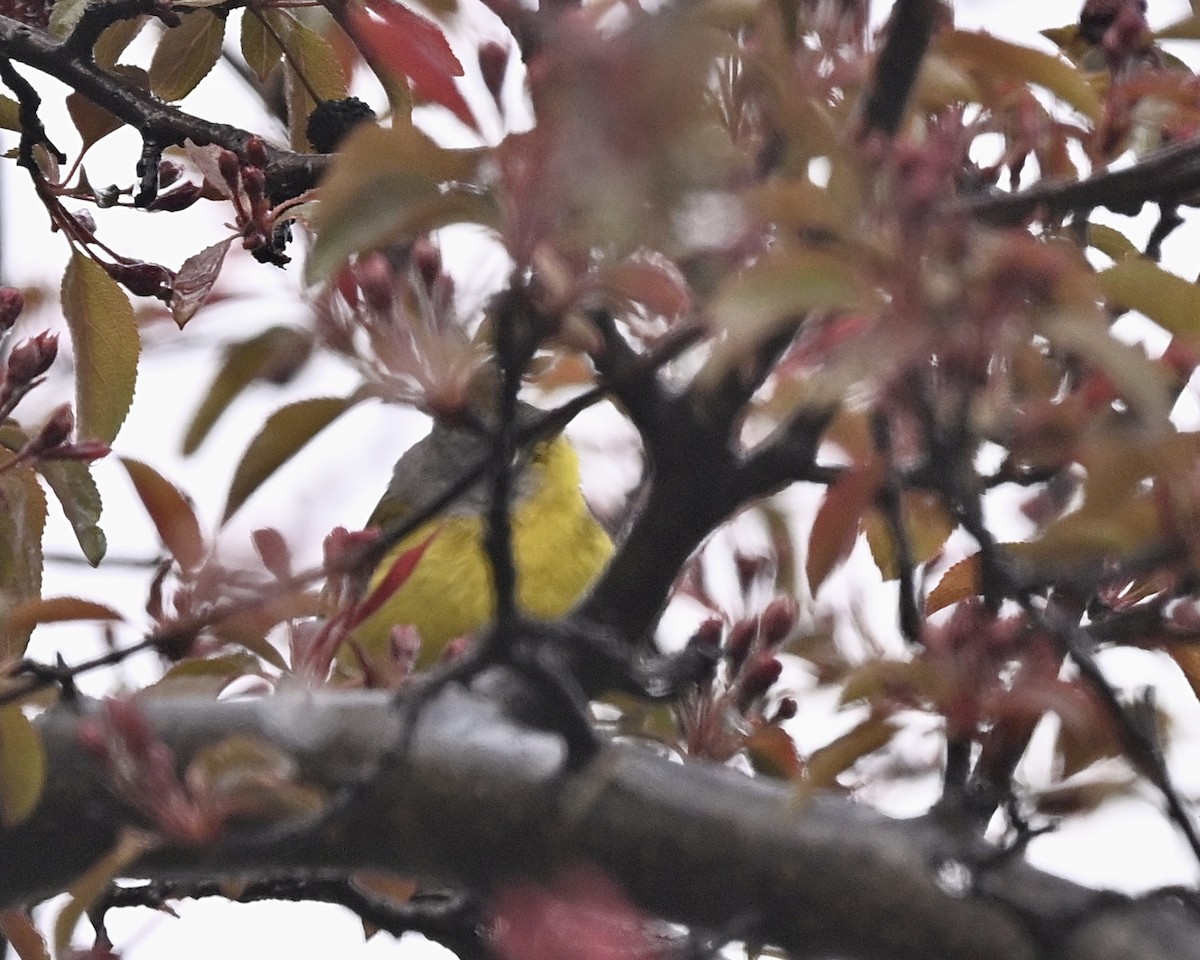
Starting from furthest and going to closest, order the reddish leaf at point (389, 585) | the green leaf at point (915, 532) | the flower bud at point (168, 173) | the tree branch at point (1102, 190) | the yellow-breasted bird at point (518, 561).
Answer: the yellow-breasted bird at point (518, 561), the flower bud at point (168, 173), the reddish leaf at point (389, 585), the green leaf at point (915, 532), the tree branch at point (1102, 190)

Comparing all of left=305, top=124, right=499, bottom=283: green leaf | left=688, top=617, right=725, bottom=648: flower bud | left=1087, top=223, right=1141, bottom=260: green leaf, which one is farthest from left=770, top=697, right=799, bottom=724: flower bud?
left=305, top=124, right=499, bottom=283: green leaf

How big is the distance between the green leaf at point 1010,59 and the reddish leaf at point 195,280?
32.9 inches

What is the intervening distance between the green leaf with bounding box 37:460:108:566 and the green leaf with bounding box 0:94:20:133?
0.48 m

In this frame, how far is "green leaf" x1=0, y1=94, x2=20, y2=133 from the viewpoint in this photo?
224 cm

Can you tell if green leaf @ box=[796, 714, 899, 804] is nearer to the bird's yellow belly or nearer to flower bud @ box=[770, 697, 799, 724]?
flower bud @ box=[770, 697, 799, 724]

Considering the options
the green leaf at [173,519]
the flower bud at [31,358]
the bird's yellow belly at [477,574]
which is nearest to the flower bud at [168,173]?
the flower bud at [31,358]

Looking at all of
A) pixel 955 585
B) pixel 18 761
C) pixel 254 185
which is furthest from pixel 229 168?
pixel 955 585

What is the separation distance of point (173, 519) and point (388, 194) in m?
0.73

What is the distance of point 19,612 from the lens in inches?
68.4

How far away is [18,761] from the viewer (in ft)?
5.62

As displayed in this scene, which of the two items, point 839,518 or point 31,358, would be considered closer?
point 839,518

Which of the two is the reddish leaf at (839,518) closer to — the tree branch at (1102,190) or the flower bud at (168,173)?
the tree branch at (1102,190)

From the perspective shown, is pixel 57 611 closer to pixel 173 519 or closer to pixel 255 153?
pixel 173 519

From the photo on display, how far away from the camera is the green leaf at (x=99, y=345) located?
2.09 metres
